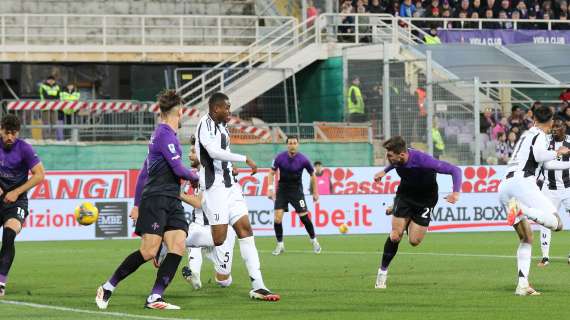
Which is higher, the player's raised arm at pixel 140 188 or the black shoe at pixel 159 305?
the player's raised arm at pixel 140 188

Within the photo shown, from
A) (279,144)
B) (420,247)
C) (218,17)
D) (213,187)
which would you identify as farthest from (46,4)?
(213,187)

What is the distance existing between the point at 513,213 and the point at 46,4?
30411 mm

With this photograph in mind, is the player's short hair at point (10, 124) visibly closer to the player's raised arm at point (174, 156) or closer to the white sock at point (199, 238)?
the player's raised arm at point (174, 156)

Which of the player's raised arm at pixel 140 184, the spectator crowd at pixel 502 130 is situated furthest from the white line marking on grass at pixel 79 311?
the spectator crowd at pixel 502 130

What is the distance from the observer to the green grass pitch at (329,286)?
44.0 ft

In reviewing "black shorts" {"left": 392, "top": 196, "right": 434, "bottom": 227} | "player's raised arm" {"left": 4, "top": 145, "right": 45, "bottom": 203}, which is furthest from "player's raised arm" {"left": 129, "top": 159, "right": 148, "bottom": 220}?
"black shorts" {"left": 392, "top": 196, "right": 434, "bottom": 227}

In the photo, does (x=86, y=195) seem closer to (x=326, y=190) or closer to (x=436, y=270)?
(x=326, y=190)

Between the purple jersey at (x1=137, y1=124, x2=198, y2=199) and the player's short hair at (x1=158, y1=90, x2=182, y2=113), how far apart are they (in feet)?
0.65

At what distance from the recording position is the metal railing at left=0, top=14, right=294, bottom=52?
41.2m

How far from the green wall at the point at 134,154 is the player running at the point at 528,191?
18.5 metres

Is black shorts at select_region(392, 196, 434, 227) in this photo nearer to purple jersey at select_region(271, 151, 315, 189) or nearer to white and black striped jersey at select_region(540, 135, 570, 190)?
white and black striped jersey at select_region(540, 135, 570, 190)

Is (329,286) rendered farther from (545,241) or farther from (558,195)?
(558,195)

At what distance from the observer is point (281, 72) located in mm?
40688

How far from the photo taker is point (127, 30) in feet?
140
